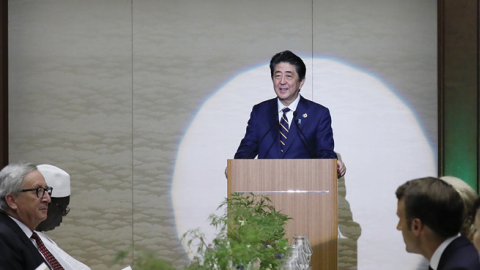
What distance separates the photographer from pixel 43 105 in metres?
7.81

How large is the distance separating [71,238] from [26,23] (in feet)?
8.45

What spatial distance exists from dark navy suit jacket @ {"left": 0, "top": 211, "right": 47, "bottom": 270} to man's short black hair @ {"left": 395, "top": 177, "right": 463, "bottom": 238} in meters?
1.85

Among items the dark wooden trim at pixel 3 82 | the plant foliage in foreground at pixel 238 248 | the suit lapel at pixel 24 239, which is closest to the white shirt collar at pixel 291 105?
Result: the plant foliage in foreground at pixel 238 248

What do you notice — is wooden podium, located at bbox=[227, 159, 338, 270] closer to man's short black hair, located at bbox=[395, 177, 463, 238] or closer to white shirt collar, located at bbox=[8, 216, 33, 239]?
white shirt collar, located at bbox=[8, 216, 33, 239]

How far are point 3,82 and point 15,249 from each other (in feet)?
15.8

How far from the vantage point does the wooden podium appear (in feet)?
14.5

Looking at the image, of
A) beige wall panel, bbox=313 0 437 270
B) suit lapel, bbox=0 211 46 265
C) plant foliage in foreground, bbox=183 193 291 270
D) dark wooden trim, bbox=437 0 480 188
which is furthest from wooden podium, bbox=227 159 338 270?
beige wall panel, bbox=313 0 437 270

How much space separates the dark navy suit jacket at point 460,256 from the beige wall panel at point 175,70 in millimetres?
5317

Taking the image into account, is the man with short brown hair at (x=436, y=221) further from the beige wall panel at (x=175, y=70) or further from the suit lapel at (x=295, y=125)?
the beige wall panel at (x=175, y=70)

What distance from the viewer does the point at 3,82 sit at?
7.62 meters

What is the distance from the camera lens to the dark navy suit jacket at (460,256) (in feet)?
7.96

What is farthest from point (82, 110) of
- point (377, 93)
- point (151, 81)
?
point (377, 93)

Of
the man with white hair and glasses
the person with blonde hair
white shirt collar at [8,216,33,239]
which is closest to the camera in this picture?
the person with blonde hair

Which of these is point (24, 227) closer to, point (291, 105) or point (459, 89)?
point (291, 105)
